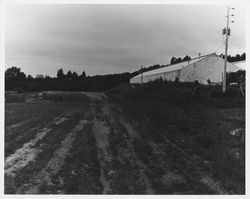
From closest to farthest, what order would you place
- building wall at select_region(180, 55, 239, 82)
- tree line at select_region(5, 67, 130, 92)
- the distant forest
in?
tree line at select_region(5, 67, 130, 92)
the distant forest
building wall at select_region(180, 55, 239, 82)

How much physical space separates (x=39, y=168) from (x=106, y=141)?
11.3 feet

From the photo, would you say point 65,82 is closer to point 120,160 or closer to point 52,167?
point 120,160

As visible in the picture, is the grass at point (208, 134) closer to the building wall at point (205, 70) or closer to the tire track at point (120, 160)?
the tire track at point (120, 160)

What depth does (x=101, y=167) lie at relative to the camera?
7.21 m

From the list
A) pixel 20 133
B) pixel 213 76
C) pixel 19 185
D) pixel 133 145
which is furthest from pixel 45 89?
pixel 19 185

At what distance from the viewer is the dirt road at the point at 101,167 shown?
19.9ft

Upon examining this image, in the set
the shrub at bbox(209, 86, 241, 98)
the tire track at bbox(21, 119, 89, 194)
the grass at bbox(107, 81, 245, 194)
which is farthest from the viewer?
the shrub at bbox(209, 86, 241, 98)

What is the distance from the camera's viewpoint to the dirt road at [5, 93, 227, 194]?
606 centimetres

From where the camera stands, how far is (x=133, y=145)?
31.5 ft

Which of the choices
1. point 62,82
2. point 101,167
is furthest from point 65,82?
point 101,167

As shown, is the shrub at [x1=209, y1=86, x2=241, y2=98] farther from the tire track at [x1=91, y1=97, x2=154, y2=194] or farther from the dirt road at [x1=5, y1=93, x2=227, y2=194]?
the dirt road at [x1=5, y1=93, x2=227, y2=194]

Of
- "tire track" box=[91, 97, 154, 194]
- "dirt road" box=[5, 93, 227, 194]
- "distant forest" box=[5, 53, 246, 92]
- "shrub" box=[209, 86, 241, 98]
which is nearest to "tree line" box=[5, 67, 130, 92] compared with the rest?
"distant forest" box=[5, 53, 246, 92]

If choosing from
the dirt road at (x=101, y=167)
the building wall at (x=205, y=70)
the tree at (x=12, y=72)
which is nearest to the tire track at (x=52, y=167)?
the dirt road at (x=101, y=167)

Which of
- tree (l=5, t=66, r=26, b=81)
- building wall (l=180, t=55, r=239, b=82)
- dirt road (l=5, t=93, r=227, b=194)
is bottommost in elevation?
dirt road (l=5, t=93, r=227, b=194)
